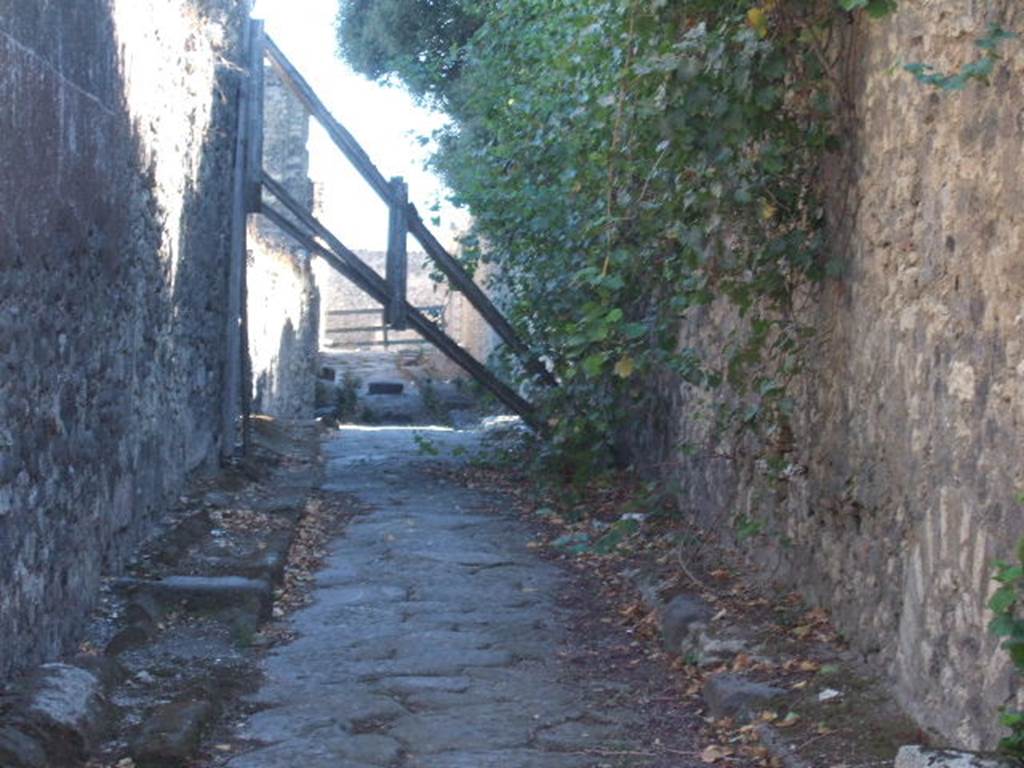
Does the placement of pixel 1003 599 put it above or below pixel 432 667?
above

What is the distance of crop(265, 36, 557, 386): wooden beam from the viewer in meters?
10.9

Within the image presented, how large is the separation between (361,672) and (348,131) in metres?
6.10

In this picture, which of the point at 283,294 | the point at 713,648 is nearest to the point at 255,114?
the point at 713,648

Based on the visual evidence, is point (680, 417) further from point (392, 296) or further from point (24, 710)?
point (24, 710)

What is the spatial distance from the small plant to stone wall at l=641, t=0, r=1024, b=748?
0.15 metres

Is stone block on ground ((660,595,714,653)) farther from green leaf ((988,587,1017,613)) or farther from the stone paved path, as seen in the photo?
green leaf ((988,587,1017,613))

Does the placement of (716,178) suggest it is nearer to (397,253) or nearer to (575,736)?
(575,736)

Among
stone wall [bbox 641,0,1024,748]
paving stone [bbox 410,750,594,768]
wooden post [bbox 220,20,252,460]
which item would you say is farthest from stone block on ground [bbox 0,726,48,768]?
wooden post [bbox 220,20,252,460]

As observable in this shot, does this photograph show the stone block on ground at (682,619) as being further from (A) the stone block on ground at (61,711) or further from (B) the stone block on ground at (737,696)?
(A) the stone block on ground at (61,711)

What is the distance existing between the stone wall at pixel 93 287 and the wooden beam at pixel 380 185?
1.42 metres

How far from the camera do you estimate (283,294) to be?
17656 mm

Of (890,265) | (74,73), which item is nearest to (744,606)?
(890,265)

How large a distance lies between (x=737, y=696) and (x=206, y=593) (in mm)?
2542

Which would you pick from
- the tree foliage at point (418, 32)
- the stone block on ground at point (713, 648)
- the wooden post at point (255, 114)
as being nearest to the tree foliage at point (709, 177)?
the stone block on ground at point (713, 648)
